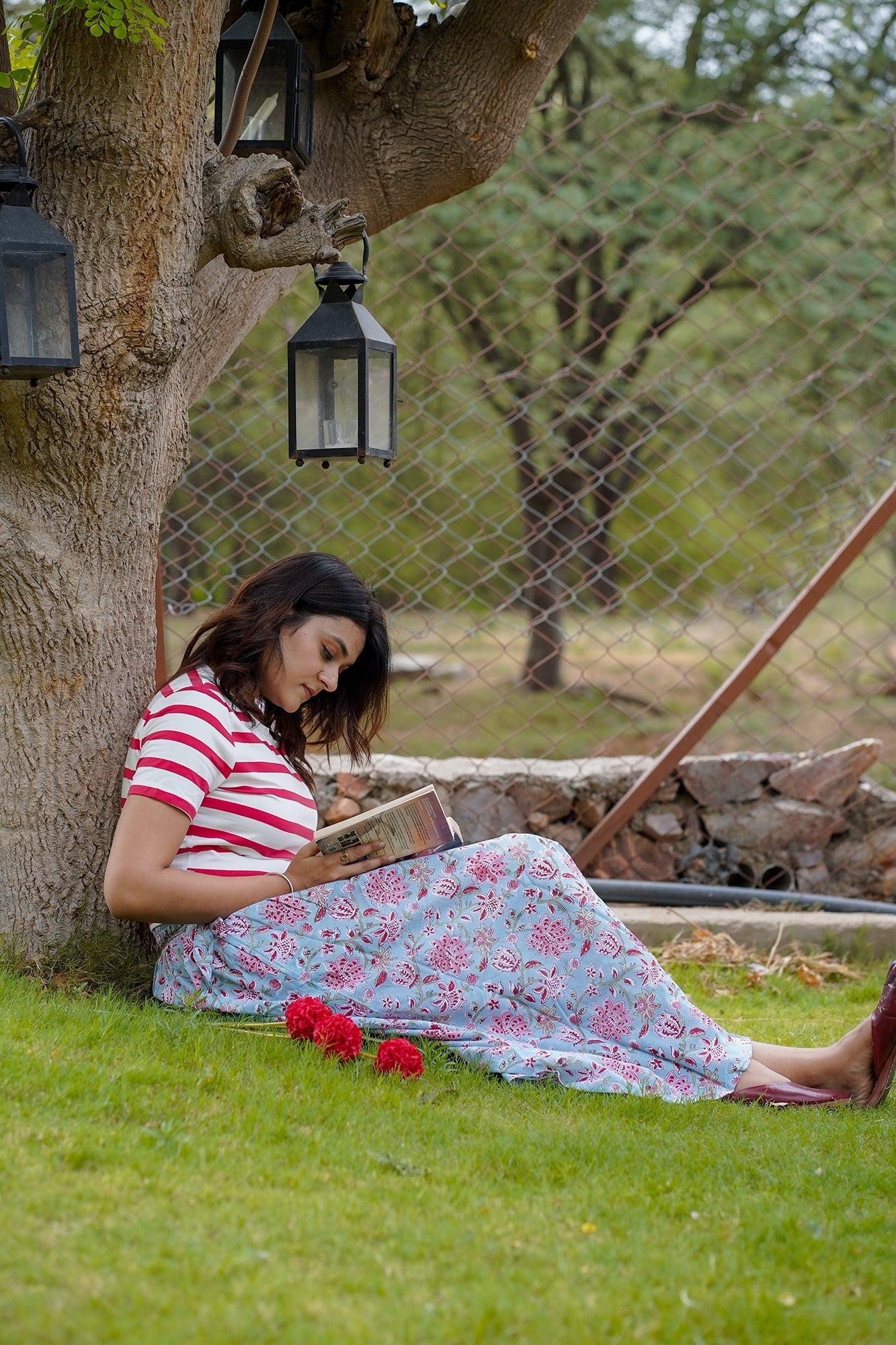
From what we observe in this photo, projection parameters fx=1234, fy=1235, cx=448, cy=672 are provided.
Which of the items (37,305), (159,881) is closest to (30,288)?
(37,305)

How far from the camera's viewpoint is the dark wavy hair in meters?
2.49

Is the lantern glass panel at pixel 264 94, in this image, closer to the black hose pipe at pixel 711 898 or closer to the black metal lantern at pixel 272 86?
the black metal lantern at pixel 272 86

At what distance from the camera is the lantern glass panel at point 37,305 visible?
2.05 m

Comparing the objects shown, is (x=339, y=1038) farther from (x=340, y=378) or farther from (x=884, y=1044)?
(x=340, y=378)

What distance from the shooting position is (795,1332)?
1.48 meters

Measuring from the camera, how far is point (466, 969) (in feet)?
7.91

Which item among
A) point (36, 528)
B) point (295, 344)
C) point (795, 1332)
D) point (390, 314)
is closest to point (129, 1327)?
point (795, 1332)

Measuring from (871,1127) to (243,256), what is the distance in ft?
6.60

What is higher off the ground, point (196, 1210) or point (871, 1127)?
point (196, 1210)

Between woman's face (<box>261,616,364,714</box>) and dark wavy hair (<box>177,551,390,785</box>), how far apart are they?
0.01 meters

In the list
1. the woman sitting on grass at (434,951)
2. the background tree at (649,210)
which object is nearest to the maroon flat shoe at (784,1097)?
the woman sitting on grass at (434,951)

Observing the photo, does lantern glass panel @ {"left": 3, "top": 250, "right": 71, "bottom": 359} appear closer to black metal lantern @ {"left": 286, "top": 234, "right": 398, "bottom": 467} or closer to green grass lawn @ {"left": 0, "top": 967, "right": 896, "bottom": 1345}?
black metal lantern @ {"left": 286, "top": 234, "right": 398, "bottom": 467}

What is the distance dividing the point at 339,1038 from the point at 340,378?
1266 millimetres

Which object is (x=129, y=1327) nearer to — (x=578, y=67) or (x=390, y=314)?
(x=390, y=314)
